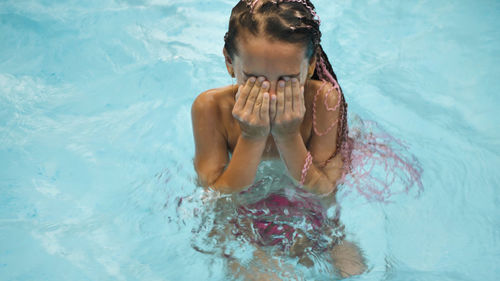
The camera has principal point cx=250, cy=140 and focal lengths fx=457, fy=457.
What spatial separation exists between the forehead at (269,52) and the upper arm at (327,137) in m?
0.37

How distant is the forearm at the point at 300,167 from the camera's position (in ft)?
6.83

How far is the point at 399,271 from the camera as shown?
2535 mm

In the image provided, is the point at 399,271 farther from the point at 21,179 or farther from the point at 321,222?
the point at 21,179

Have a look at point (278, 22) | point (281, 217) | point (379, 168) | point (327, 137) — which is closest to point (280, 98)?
point (278, 22)

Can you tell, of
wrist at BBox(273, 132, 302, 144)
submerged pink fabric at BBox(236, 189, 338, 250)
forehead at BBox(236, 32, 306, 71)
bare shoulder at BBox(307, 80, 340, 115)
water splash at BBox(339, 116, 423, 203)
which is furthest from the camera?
water splash at BBox(339, 116, 423, 203)

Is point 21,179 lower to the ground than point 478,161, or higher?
lower

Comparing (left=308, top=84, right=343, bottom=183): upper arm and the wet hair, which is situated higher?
the wet hair

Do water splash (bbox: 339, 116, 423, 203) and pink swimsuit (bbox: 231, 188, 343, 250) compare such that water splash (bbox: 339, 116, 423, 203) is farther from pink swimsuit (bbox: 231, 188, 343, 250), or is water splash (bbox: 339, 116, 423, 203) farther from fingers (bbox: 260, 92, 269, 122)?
fingers (bbox: 260, 92, 269, 122)

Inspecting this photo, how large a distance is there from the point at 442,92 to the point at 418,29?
3.34 feet

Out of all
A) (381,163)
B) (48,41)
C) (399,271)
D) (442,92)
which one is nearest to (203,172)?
(399,271)

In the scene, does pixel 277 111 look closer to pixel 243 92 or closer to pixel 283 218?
pixel 243 92

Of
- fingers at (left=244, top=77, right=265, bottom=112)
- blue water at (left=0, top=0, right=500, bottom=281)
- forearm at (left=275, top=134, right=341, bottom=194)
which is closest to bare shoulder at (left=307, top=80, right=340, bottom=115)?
forearm at (left=275, top=134, right=341, bottom=194)

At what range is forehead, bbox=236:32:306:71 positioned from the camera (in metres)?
1.84

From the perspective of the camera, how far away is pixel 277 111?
194 centimetres
